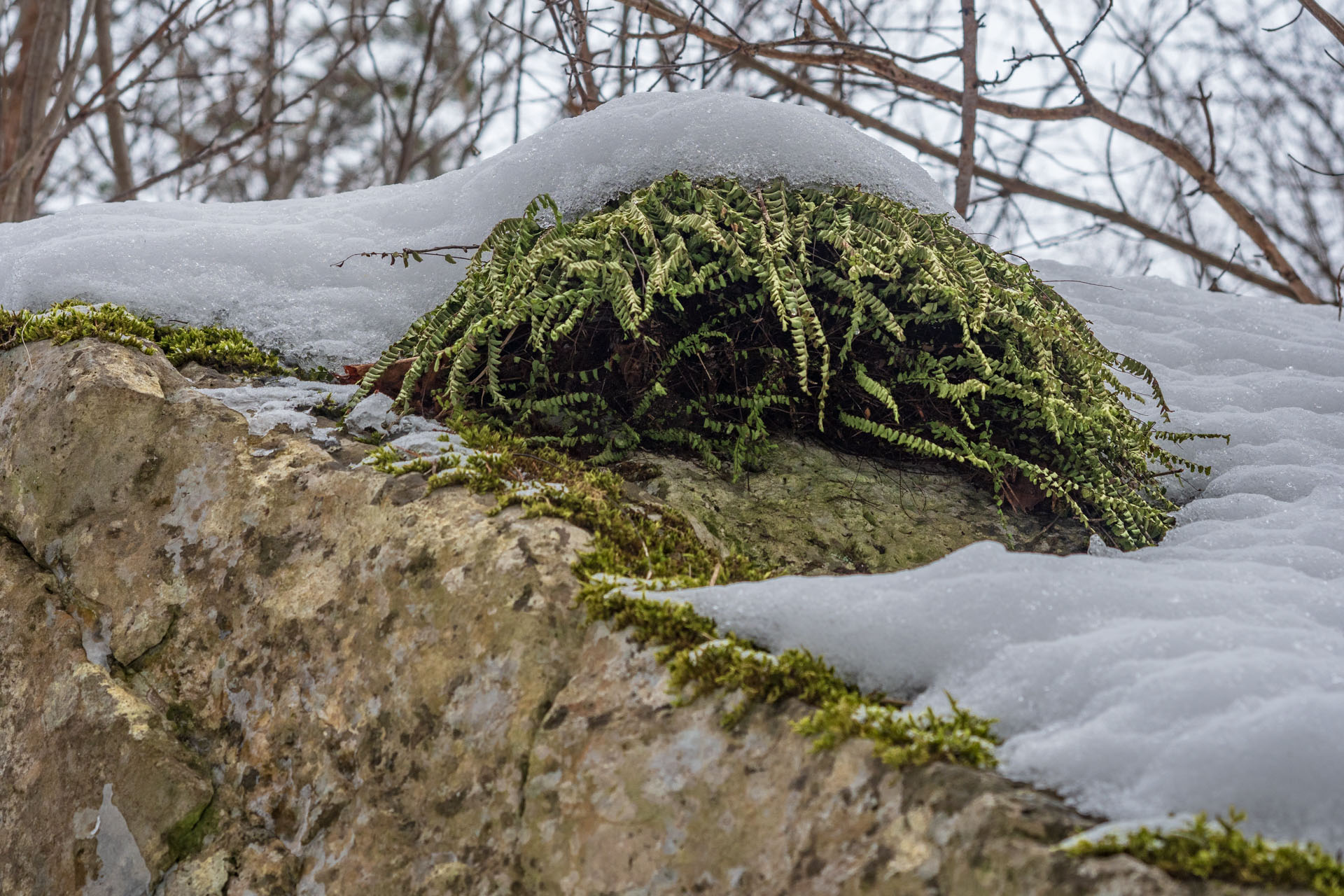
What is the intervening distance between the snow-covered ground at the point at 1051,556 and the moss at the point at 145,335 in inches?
3.8

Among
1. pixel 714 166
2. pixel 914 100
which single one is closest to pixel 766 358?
pixel 714 166

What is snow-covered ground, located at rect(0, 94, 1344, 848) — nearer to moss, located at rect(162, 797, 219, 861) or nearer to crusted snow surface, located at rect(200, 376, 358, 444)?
crusted snow surface, located at rect(200, 376, 358, 444)

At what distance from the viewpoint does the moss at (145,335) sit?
6.70 feet

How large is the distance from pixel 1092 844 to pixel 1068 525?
1.44m

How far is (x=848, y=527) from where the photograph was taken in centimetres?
189

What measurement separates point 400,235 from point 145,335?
2.72ft

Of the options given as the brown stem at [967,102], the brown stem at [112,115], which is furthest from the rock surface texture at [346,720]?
the brown stem at [112,115]

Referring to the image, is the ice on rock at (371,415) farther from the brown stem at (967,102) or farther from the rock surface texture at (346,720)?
the brown stem at (967,102)

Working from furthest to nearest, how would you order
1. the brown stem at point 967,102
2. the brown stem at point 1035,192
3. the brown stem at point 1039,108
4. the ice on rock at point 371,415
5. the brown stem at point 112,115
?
the brown stem at point 112,115
the brown stem at point 1035,192
the brown stem at point 1039,108
the brown stem at point 967,102
the ice on rock at point 371,415

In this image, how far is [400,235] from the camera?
2666 mm

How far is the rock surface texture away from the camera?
3.12 ft

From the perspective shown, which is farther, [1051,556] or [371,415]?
[371,415]

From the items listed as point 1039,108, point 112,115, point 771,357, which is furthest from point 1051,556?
point 112,115

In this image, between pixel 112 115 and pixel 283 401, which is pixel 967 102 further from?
pixel 112 115
